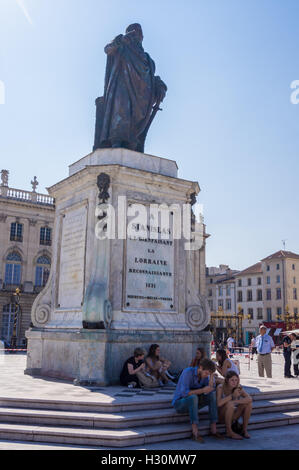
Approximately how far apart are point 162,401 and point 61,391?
5.52 feet

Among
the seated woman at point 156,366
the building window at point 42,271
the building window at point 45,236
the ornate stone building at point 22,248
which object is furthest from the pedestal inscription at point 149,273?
the building window at point 45,236

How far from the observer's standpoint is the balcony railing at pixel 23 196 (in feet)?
155

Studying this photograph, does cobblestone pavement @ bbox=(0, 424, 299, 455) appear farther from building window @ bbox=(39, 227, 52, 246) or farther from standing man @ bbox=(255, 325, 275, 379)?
building window @ bbox=(39, 227, 52, 246)

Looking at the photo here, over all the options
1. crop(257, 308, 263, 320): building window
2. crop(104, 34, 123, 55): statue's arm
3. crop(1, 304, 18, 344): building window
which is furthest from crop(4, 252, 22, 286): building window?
crop(257, 308, 263, 320): building window

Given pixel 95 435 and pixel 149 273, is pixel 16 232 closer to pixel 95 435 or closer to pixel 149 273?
pixel 149 273

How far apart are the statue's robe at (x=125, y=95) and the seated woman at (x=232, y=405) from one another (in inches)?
233

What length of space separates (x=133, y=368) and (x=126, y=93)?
6.09 m

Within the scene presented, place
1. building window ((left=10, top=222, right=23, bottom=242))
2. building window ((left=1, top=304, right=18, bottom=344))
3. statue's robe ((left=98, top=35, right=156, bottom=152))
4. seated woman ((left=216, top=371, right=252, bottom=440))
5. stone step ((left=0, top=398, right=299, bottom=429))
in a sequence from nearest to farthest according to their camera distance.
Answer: stone step ((left=0, top=398, right=299, bottom=429))
seated woman ((left=216, top=371, right=252, bottom=440))
statue's robe ((left=98, top=35, right=156, bottom=152))
building window ((left=1, top=304, right=18, bottom=344))
building window ((left=10, top=222, right=23, bottom=242))

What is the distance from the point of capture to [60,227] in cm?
1035

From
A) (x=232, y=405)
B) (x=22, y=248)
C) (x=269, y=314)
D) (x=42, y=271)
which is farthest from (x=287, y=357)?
(x=269, y=314)

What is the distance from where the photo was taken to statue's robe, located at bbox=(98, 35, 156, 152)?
1034cm

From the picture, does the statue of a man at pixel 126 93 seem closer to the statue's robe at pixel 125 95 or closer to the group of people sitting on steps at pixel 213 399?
the statue's robe at pixel 125 95

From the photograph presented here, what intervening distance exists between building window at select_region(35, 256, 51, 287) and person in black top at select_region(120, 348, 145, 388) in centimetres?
4090
